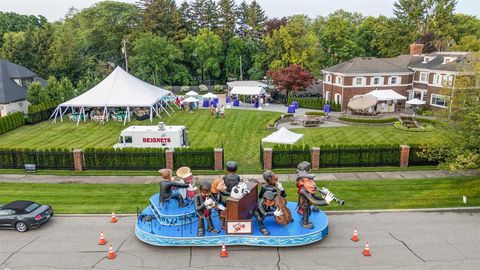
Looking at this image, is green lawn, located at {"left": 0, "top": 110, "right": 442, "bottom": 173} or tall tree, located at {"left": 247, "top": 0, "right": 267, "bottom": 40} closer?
green lawn, located at {"left": 0, "top": 110, "right": 442, "bottom": 173}

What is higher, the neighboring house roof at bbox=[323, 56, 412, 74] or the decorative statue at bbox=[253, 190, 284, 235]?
the neighboring house roof at bbox=[323, 56, 412, 74]

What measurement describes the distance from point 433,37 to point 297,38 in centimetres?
2372

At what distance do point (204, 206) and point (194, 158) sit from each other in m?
10.1

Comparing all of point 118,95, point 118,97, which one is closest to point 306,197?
point 118,97

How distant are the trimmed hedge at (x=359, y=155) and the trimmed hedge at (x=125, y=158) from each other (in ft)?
33.2

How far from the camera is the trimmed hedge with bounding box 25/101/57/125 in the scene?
127ft

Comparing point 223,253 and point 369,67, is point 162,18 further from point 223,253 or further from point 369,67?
point 223,253

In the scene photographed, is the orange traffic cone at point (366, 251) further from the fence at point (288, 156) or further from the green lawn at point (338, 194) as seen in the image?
the fence at point (288, 156)

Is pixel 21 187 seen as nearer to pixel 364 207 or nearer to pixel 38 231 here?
pixel 38 231

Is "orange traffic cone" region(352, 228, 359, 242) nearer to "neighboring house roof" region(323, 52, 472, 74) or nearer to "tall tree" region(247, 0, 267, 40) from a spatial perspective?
"neighboring house roof" region(323, 52, 472, 74)

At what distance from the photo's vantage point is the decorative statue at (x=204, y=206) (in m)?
14.1

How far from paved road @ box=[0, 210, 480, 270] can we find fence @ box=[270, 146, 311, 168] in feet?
23.7

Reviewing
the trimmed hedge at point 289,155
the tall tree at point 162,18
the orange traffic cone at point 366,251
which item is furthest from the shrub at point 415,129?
the tall tree at point 162,18

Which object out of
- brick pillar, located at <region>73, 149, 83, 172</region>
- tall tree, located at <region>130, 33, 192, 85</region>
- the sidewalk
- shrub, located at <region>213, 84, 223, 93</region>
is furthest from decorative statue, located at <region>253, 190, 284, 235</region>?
tall tree, located at <region>130, 33, 192, 85</region>
